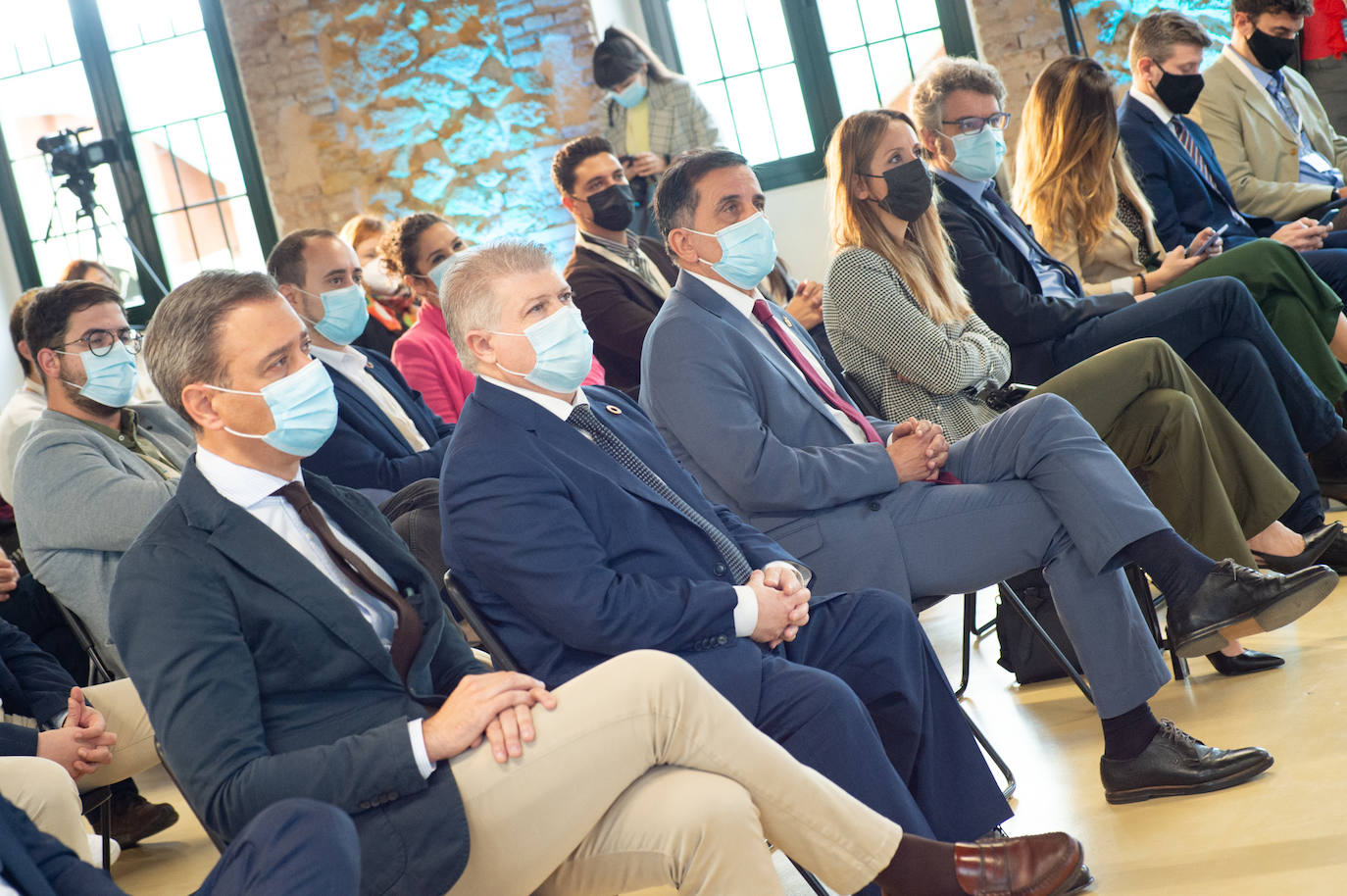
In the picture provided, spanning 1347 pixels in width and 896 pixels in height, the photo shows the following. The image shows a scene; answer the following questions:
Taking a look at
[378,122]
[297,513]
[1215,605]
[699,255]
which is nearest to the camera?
[297,513]

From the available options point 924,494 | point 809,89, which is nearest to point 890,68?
point 809,89

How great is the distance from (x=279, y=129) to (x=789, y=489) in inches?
225

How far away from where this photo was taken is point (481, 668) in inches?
82.7

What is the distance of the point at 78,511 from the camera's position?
10.5 feet

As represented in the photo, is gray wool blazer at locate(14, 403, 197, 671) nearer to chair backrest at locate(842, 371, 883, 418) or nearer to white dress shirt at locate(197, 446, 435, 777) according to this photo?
white dress shirt at locate(197, 446, 435, 777)

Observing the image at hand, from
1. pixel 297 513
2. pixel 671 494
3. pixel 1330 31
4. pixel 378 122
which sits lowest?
pixel 671 494

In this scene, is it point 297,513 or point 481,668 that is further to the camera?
point 481,668

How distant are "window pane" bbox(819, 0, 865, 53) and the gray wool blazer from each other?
5.39 metres

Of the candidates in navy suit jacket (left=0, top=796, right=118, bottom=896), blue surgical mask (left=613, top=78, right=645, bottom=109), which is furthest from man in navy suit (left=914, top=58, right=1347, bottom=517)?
blue surgical mask (left=613, top=78, right=645, bottom=109)

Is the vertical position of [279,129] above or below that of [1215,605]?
above

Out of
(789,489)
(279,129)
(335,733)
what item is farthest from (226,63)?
(335,733)

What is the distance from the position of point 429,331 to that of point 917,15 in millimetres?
4548

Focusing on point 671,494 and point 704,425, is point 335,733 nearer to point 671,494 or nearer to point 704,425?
point 671,494

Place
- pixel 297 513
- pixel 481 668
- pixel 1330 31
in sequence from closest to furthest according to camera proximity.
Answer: pixel 297 513, pixel 481 668, pixel 1330 31
